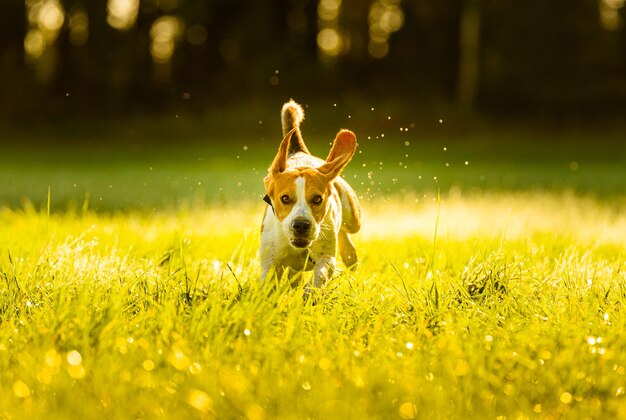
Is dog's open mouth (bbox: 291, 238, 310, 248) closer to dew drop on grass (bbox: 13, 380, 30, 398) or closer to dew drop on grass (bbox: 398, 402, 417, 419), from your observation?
dew drop on grass (bbox: 398, 402, 417, 419)

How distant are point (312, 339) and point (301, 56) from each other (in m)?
21.9

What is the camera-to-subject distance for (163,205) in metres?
9.60

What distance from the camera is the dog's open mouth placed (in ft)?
13.9

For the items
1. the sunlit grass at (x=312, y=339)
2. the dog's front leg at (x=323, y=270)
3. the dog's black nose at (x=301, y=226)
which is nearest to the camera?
the sunlit grass at (x=312, y=339)

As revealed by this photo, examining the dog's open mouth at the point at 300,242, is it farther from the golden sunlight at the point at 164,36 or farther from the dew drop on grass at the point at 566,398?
the golden sunlight at the point at 164,36

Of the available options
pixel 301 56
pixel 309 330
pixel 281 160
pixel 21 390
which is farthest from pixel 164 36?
pixel 21 390

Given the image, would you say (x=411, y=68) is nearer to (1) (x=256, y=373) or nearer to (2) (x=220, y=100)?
(2) (x=220, y=100)

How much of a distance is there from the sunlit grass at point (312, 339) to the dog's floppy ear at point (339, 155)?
0.56 metres

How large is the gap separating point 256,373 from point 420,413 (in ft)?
2.24

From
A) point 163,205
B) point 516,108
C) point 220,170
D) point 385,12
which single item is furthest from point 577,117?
point 163,205

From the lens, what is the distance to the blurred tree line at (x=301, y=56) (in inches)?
944

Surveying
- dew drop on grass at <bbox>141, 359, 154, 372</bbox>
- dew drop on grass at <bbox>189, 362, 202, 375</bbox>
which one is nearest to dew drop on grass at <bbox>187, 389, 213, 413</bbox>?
dew drop on grass at <bbox>189, 362, 202, 375</bbox>

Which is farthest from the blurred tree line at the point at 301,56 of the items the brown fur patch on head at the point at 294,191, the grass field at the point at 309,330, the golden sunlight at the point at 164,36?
the brown fur patch on head at the point at 294,191

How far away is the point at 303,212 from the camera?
13.8 feet
